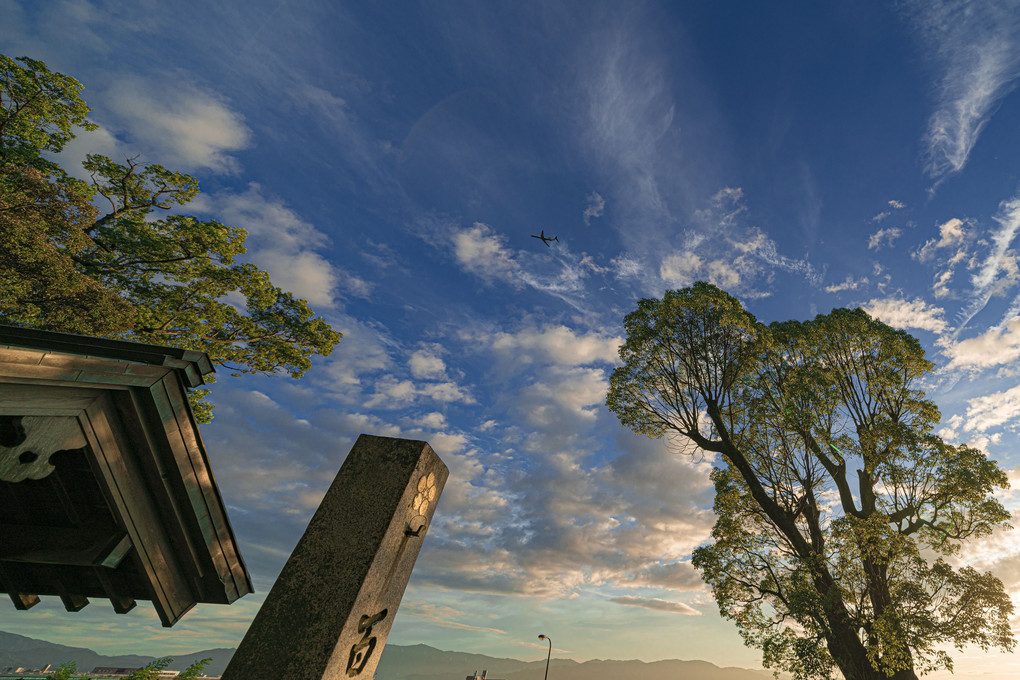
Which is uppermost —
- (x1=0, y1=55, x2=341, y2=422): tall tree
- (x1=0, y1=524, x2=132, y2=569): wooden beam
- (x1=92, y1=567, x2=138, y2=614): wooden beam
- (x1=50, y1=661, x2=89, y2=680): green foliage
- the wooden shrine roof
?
(x1=0, y1=55, x2=341, y2=422): tall tree

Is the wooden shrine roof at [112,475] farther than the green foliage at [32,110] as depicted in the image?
No

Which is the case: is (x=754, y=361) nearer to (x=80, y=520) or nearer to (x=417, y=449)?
(x=417, y=449)

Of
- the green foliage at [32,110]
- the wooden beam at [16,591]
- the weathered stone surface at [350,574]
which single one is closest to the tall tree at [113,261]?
the green foliage at [32,110]

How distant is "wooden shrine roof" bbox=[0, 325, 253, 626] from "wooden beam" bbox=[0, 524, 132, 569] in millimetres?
10

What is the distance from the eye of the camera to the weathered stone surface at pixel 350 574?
282 centimetres

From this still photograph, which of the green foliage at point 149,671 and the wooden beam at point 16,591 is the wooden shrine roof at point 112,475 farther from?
the green foliage at point 149,671

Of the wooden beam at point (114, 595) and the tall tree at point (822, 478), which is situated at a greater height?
the tall tree at point (822, 478)

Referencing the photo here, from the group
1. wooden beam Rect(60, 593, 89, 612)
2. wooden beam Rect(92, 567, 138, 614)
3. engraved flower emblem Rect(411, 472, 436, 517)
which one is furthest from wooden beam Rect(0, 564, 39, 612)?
engraved flower emblem Rect(411, 472, 436, 517)

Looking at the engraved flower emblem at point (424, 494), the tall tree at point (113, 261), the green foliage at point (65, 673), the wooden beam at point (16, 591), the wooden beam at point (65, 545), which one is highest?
the tall tree at point (113, 261)

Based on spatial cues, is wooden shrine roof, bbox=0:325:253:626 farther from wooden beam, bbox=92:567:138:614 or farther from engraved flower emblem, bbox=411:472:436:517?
engraved flower emblem, bbox=411:472:436:517

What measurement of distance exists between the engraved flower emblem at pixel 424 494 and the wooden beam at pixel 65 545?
9.04 feet

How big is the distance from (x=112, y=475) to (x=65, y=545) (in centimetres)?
143

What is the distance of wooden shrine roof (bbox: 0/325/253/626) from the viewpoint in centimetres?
344

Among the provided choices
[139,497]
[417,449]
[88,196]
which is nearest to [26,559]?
[139,497]
